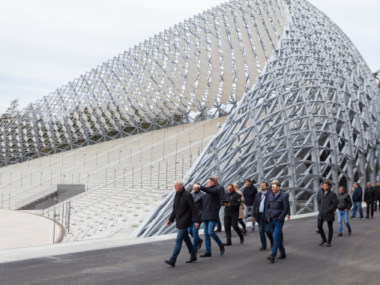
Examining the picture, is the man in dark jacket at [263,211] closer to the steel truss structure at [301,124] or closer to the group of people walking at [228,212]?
the group of people walking at [228,212]

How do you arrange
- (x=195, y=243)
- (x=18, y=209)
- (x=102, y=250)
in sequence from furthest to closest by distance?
(x=18, y=209) < (x=102, y=250) < (x=195, y=243)

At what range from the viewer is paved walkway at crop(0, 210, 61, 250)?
14769 millimetres

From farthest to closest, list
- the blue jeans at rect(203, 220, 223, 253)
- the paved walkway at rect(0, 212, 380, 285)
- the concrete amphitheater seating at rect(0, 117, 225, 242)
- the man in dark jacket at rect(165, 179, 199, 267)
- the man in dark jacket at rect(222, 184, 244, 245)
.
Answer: the concrete amphitheater seating at rect(0, 117, 225, 242), the man in dark jacket at rect(222, 184, 244, 245), the blue jeans at rect(203, 220, 223, 253), the man in dark jacket at rect(165, 179, 199, 267), the paved walkway at rect(0, 212, 380, 285)

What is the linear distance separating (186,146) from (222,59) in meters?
16.8

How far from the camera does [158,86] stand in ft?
169

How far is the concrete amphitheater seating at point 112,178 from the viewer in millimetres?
18969

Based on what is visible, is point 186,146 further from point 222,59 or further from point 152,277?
point 152,277

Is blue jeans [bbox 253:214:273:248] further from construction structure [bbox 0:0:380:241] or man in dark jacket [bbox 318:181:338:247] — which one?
construction structure [bbox 0:0:380:241]

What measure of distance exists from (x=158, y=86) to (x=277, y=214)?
148 feet

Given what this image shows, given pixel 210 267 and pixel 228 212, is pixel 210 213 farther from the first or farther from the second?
pixel 210 267

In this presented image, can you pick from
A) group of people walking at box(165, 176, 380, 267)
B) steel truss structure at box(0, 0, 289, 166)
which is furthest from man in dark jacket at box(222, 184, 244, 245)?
steel truss structure at box(0, 0, 289, 166)

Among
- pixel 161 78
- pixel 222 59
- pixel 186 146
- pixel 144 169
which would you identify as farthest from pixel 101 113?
pixel 144 169

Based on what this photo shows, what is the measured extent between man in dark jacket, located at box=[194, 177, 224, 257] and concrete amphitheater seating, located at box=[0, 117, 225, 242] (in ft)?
22.6

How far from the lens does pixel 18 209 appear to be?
28.4 m
